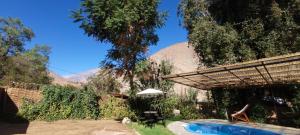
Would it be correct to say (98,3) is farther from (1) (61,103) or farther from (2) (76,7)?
(1) (61,103)

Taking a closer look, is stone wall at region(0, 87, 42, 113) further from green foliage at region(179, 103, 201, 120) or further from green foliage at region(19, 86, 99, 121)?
green foliage at region(179, 103, 201, 120)

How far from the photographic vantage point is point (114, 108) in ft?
65.5

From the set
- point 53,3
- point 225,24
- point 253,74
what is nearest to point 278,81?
point 253,74

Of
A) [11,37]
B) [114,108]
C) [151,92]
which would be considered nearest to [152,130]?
[151,92]

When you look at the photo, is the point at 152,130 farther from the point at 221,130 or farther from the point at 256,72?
the point at 256,72

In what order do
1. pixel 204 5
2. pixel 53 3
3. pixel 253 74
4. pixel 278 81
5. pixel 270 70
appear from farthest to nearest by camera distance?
pixel 53 3 < pixel 204 5 < pixel 278 81 < pixel 253 74 < pixel 270 70

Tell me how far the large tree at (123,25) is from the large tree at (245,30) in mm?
3510

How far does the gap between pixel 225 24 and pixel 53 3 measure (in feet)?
53.5

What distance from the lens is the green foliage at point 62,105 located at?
1678cm

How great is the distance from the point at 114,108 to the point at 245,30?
11.0 metres

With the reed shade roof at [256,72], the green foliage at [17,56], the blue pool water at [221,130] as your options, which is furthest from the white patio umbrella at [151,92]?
the green foliage at [17,56]

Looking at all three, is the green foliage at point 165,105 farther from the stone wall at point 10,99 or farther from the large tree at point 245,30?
the stone wall at point 10,99

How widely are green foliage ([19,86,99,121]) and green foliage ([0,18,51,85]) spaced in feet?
65.4

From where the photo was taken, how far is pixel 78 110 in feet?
60.5
